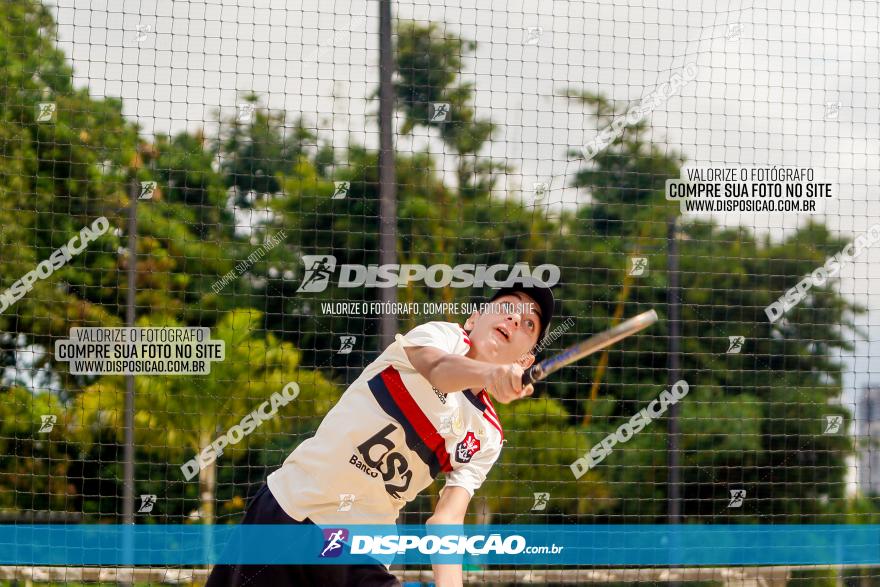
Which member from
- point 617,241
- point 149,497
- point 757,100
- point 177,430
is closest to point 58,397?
point 177,430

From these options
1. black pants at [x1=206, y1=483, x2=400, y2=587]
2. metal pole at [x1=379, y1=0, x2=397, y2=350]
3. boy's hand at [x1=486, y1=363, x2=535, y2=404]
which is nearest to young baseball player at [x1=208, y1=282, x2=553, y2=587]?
black pants at [x1=206, y1=483, x2=400, y2=587]

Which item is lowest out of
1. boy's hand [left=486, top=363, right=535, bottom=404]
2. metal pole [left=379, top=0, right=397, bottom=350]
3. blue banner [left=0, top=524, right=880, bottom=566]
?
blue banner [left=0, top=524, right=880, bottom=566]

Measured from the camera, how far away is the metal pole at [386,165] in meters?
5.52

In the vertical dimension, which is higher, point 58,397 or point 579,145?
point 579,145

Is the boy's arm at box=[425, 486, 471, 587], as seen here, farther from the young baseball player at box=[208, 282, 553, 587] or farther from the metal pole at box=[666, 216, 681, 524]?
the metal pole at box=[666, 216, 681, 524]

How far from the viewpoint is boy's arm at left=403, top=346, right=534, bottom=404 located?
2.52m

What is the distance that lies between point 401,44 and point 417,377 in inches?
239

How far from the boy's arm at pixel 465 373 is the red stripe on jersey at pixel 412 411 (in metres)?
0.16

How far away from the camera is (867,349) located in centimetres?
618

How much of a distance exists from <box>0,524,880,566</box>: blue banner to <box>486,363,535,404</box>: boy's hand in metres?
0.95

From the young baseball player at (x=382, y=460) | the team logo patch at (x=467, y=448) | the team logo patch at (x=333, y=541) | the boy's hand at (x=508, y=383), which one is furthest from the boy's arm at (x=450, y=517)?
the boy's hand at (x=508, y=383)

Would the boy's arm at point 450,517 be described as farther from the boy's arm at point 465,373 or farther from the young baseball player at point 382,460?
the boy's arm at point 465,373

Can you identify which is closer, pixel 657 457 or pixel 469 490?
pixel 469 490

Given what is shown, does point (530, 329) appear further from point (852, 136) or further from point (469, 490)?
point (852, 136)
